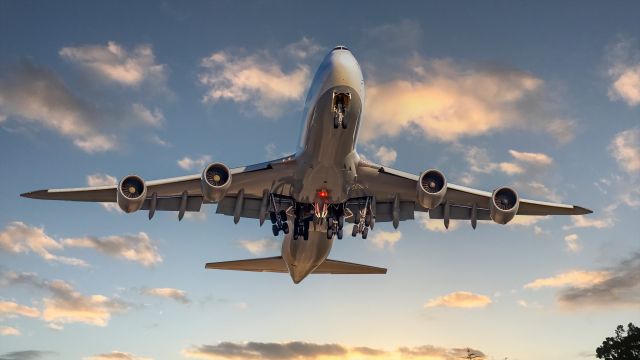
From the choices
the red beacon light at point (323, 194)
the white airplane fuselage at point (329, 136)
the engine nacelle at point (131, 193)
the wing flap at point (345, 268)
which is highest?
the white airplane fuselage at point (329, 136)

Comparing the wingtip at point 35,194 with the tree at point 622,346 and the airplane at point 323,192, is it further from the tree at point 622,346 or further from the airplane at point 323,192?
the tree at point 622,346

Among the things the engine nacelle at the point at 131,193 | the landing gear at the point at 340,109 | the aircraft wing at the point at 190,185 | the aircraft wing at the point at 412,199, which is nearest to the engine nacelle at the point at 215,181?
the aircraft wing at the point at 190,185

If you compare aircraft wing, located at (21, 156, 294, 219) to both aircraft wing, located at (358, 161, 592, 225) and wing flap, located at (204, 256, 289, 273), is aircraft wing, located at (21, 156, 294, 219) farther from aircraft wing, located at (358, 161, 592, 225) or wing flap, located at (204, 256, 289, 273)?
wing flap, located at (204, 256, 289, 273)

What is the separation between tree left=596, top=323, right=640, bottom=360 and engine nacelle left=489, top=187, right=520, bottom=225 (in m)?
56.5

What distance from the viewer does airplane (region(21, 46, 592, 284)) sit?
21.4 m

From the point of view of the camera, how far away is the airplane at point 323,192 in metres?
21.4

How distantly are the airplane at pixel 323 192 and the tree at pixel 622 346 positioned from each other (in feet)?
169

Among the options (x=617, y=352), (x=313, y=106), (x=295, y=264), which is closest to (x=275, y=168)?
(x=313, y=106)

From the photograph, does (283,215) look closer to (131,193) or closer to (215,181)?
(215,181)

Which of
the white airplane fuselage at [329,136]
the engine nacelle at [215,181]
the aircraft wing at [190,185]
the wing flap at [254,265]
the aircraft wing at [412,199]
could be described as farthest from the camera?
the wing flap at [254,265]

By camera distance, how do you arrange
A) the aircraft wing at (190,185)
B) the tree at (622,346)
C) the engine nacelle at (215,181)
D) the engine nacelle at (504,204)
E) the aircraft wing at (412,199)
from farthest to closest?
the tree at (622,346), the aircraft wing at (412,199), the aircraft wing at (190,185), the engine nacelle at (504,204), the engine nacelle at (215,181)

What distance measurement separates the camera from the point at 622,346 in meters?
70.3

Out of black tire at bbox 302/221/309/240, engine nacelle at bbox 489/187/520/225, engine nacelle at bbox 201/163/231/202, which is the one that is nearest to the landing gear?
engine nacelle at bbox 201/163/231/202

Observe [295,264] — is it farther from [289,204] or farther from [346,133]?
[346,133]
